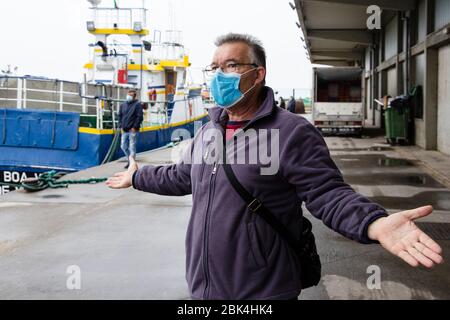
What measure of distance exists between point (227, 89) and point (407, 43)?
19.2 metres

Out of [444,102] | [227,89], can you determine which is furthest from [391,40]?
[227,89]

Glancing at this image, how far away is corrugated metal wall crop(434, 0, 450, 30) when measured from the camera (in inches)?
588

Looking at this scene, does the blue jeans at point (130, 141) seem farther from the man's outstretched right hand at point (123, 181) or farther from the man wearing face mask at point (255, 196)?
the man wearing face mask at point (255, 196)

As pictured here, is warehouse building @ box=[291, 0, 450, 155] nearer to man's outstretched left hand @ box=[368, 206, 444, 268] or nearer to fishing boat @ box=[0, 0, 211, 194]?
fishing boat @ box=[0, 0, 211, 194]

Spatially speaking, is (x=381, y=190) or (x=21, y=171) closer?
(x=381, y=190)

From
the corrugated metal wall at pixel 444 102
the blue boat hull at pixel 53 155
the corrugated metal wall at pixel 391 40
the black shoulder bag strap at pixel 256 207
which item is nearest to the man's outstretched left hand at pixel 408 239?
the black shoulder bag strap at pixel 256 207

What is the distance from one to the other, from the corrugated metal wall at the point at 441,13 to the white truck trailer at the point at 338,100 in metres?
7.15

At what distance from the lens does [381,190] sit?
9.88 m

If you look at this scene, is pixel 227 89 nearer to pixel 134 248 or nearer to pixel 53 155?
pixel 134 248

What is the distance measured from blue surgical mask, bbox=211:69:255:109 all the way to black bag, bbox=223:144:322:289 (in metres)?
0.30

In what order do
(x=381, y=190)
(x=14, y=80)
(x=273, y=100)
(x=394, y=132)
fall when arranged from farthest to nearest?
(x=394, y=132)
(x=14, y=80)
(x=381, y=190)
(x=273, y=100)

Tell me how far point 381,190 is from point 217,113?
7.81 m
